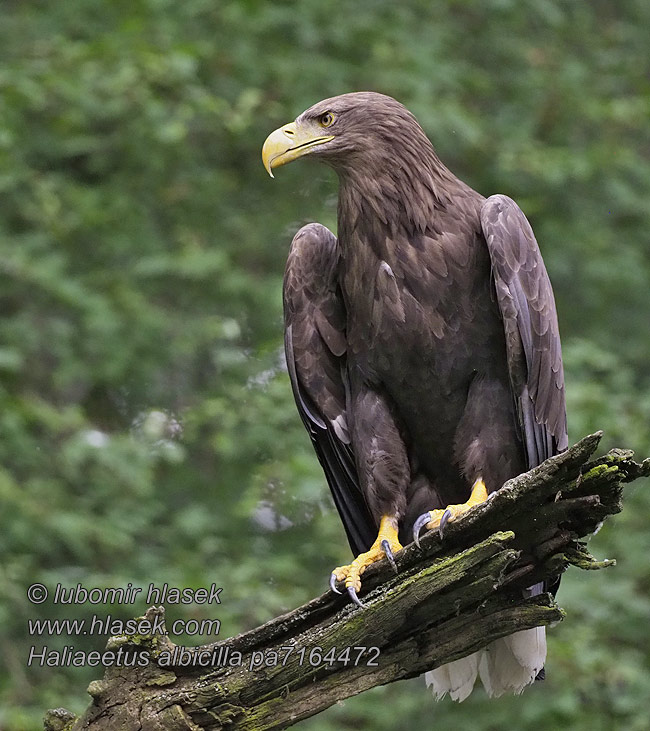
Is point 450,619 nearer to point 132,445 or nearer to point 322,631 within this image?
point 322,631

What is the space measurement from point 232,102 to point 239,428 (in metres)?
2.57

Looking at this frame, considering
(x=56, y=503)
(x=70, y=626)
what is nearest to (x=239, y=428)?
(x=56, y=503)

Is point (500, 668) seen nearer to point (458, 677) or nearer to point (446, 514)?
point (458, 677)

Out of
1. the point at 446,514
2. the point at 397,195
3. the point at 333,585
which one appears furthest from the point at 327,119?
the point at 333,585

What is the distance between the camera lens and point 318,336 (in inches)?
183

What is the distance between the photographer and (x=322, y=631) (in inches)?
142

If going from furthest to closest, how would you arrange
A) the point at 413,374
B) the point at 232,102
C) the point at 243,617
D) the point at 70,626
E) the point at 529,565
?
1. the point at 232,102
2. the point at 243,617
3. the point at 70,626
4. the point at 413,374
5. the point at 529,565

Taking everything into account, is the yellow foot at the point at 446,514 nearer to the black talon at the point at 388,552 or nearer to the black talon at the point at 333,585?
the black talon at the point at 388,552

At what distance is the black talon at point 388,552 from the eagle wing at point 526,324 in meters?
0.63

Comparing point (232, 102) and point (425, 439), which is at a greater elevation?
point (232, 102)

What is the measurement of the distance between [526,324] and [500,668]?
1447 mm

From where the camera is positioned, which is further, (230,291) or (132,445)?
(230,291)

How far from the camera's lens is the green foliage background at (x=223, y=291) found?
6469 mm

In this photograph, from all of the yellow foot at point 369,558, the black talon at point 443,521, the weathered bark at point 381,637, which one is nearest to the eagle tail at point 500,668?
the yellow foot at point 369,558
